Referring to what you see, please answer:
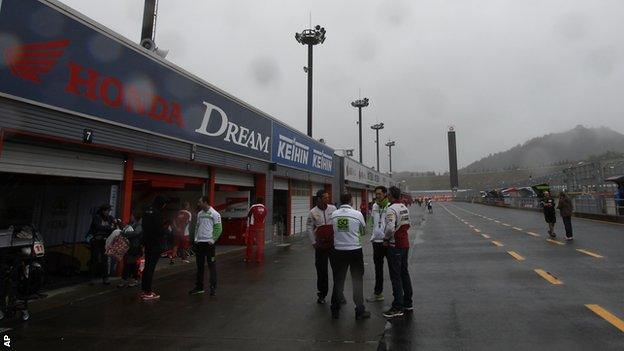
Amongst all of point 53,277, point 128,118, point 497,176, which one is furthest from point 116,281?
point 497,176

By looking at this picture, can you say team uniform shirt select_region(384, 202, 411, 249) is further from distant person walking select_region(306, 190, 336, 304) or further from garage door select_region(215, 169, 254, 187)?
garage door select_region(215, 169, 254, 187)

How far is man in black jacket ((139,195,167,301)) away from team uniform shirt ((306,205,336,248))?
2.74 m

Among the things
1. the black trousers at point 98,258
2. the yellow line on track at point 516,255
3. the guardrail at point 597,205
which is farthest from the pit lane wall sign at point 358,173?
the black trousers at point 98,258

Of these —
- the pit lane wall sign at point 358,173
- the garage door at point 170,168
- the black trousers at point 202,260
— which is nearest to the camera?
the black trousers at point 202,260

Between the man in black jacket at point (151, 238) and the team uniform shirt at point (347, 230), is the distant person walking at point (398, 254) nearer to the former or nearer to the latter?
the team uniform shirt at point (347, 230)

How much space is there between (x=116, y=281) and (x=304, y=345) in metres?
5.74

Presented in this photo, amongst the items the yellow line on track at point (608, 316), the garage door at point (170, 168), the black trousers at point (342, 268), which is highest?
the garage door at point (170, 168)

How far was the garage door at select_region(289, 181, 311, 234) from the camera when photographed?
20.7 meters

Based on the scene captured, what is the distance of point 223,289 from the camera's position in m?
7.98

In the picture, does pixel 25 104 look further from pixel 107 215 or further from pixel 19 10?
pixel 107 215

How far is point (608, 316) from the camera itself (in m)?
5.42

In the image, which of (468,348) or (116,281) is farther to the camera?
(116,281)

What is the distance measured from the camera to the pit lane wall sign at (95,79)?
6.57m

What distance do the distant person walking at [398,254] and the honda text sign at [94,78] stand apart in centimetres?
618
